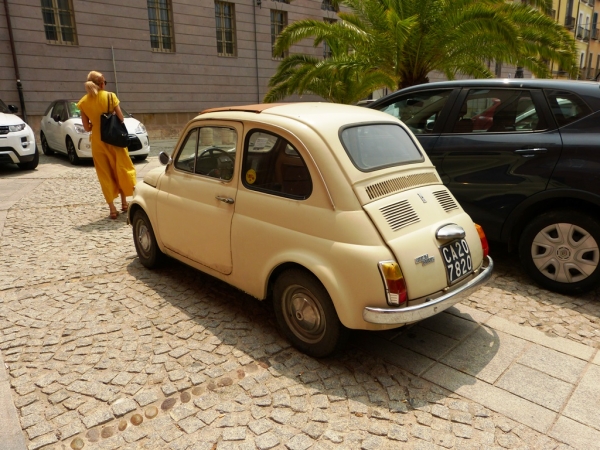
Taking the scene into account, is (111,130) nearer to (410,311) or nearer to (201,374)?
(201,374)

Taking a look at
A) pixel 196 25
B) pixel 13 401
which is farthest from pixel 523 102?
pixel 196 25

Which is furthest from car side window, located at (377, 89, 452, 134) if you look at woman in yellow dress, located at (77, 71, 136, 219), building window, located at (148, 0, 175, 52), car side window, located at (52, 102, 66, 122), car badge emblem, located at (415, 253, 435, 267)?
building window, located at (148, 0, 175, 52)

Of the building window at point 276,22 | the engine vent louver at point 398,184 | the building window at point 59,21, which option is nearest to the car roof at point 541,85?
the engine vent louver at point 398,184

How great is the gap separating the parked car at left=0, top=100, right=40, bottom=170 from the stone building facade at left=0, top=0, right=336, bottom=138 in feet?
23.2

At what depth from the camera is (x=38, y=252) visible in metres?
5.64

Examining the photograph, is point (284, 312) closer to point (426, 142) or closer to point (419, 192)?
point (419, 192)

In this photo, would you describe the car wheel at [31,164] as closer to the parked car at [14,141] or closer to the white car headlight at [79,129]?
the parked car at [14,141]

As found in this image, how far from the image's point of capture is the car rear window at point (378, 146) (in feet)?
10.9

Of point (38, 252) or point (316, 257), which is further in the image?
point (38, 252)

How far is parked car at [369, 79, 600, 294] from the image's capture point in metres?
4.11

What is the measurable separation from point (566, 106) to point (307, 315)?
305 cm

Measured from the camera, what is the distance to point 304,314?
3.32 meters

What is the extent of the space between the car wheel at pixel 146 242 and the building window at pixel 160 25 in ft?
55.5

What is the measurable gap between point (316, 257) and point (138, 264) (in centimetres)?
285
